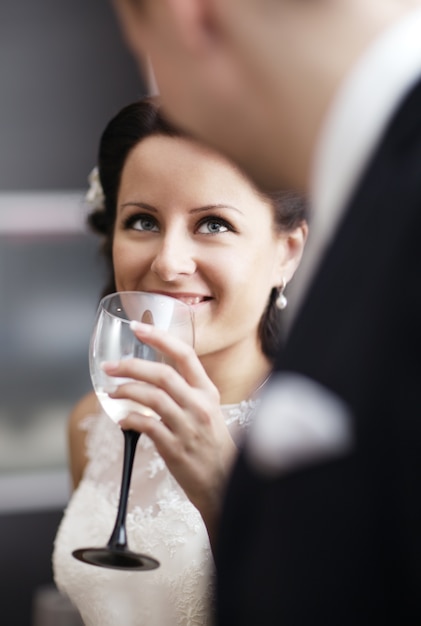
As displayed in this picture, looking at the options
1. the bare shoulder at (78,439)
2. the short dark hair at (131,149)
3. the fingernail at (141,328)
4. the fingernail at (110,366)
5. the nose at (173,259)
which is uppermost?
the short dark hair at (131,149)

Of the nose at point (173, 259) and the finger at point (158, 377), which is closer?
the finger at point (158, 377)

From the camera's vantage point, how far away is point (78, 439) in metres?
2.27

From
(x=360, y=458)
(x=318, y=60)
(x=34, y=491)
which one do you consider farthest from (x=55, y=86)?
(x=360, y=458)

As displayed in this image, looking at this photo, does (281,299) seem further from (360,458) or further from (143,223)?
(360,458)

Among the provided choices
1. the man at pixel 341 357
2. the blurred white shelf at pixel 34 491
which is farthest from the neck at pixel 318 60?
the blurred white shelf at pixel 34 491

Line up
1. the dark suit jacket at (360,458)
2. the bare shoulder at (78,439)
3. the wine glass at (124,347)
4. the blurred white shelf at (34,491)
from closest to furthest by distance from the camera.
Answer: the dark suit jacket at (360,458)
the wine glass at (124,347)
the bare shoulder at (78,439)
the blurred white shelf at (34,491)

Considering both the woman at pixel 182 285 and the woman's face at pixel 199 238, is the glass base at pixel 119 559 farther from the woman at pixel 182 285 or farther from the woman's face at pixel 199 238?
the woman's face at pixel 199 238

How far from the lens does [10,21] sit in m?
3.71

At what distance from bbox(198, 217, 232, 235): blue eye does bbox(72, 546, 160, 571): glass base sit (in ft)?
1.95

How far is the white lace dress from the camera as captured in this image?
1727mm

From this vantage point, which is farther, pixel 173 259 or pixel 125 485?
pixel 173 259

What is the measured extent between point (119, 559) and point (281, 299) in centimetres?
66

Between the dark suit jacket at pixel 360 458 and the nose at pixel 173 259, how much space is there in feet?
3.73

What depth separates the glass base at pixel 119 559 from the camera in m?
1.44
